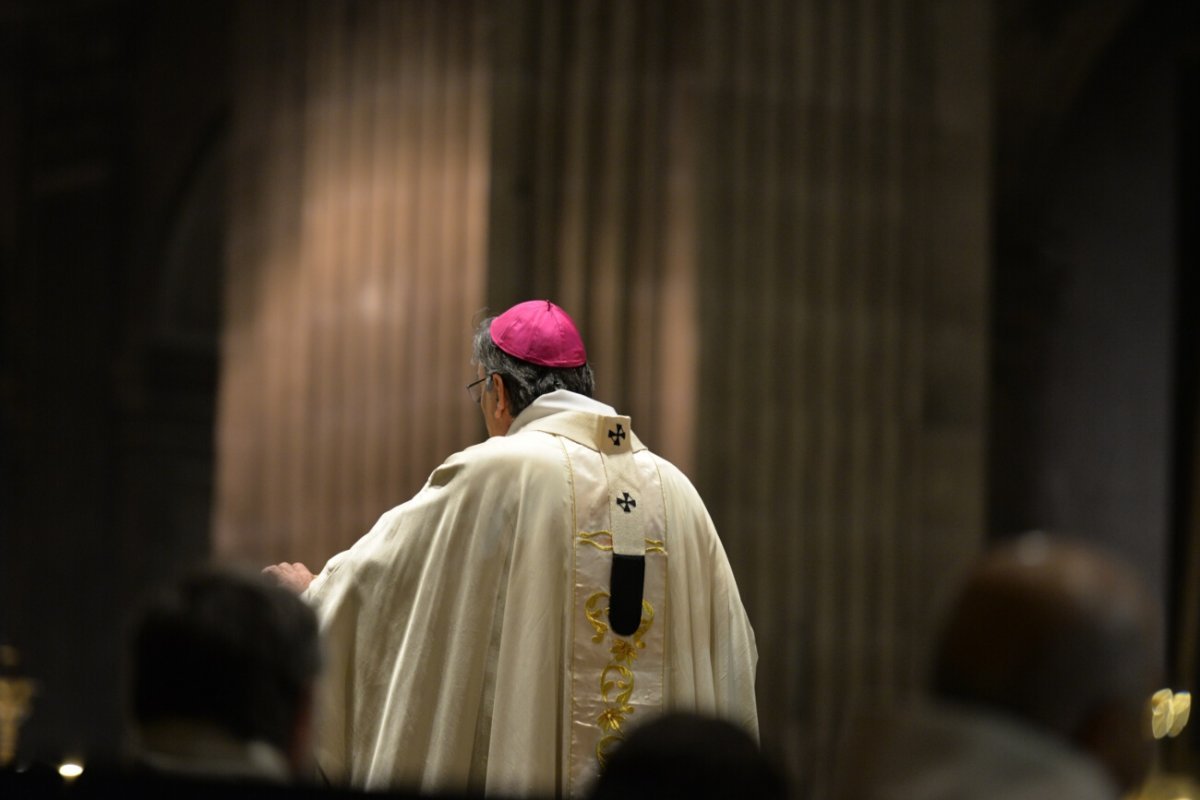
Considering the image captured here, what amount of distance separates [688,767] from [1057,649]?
0.43 meters

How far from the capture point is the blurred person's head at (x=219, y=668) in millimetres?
2133

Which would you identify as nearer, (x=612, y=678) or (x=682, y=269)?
Result: (x=612, y=678)

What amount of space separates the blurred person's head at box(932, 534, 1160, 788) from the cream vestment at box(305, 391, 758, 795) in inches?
95.7

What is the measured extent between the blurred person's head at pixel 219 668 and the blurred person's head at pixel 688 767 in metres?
0.35

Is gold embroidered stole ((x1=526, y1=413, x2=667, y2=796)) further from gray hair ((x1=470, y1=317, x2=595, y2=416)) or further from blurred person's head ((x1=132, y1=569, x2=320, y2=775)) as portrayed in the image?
blurred person's head ((x1=132, y1=569, x2=320, y2=775))

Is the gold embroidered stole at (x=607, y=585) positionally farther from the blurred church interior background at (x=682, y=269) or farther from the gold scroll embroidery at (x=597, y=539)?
the blurred church interior background at (x=682, y=269)

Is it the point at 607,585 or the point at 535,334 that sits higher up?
the point at 535,334

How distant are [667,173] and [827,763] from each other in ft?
7.05

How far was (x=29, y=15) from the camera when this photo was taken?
1244 cm

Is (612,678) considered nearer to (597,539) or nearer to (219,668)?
(597,539)

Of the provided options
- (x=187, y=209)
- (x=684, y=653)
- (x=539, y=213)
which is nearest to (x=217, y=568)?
(x=684, y=653)

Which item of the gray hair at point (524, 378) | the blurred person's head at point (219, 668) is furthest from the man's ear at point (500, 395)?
the blurred person's head at point (219, 668)

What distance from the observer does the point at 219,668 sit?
2.13 meters

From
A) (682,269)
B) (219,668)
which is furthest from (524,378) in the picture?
(219,668)
